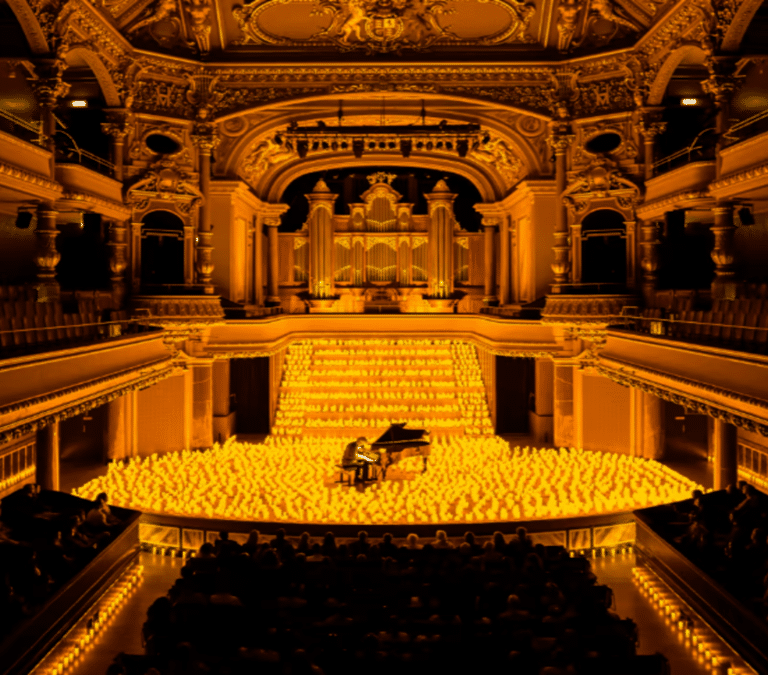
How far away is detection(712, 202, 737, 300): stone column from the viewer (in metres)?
13.0

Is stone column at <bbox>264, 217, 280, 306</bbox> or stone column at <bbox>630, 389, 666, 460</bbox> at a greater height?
stone column at <bbox>264, 217, 280, 306</bbox>

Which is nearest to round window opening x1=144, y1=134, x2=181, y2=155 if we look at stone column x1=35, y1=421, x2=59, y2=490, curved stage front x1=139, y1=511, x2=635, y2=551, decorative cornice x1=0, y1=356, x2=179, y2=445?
decorative cornice x1=0, y1=356, x2=179, y2=445

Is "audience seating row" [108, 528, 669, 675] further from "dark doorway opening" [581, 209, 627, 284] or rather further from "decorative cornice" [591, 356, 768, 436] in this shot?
"dark doorway opening" [581, 209, 627, 284]

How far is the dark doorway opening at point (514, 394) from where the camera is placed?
67.0ft

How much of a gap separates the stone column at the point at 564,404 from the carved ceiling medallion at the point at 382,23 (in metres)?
7.29

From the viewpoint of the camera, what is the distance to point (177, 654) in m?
5.99

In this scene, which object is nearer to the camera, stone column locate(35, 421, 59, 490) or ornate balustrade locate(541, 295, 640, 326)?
stone column locate(35, 421, 59, 490)

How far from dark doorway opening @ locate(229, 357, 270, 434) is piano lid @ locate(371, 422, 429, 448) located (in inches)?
255

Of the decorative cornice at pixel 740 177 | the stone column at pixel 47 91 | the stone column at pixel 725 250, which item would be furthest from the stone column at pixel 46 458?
the decorative cornice at pixel 740 177

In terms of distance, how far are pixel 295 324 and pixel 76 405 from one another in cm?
1072

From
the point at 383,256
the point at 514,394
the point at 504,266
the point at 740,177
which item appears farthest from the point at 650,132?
the point at 383,256

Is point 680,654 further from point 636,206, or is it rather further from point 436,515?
point 636,206

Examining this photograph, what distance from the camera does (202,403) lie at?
18.2m

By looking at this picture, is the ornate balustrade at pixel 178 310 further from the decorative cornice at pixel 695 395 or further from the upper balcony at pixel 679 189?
the upper balcony at pixel 679 189
